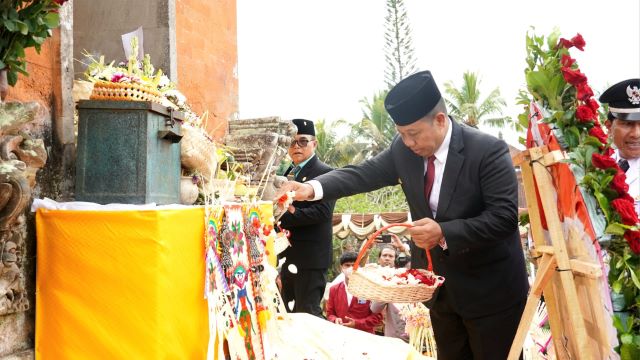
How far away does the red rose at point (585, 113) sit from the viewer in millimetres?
2441

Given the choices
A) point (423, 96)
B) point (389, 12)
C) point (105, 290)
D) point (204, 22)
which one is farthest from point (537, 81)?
point (389, 12)

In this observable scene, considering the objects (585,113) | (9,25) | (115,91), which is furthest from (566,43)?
(9,25)

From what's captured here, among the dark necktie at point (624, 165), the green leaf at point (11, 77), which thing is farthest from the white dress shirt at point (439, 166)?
the green leaf at point (11, 77)

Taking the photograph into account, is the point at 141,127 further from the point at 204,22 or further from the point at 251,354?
the point at 204,22

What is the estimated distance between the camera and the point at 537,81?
264cm

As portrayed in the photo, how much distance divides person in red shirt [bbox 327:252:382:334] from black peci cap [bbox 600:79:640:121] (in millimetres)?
3247

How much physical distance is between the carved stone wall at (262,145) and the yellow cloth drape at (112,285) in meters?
2.02

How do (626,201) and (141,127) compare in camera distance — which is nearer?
(626,201)

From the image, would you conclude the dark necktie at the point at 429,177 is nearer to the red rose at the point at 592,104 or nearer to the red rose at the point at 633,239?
the red rose at the point at 592,104

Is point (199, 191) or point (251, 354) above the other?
Result: point (199, 191)

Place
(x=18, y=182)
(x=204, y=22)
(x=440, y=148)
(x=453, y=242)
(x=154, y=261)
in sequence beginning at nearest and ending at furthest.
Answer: (x=18, y=182), (x=154, y=261), (x=453, y=242), (x=440, y=148), (x=204, y=22)

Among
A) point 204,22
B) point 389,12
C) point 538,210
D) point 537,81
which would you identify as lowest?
point 538,210

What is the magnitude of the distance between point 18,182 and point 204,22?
3.65m

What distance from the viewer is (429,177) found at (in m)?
3.16
